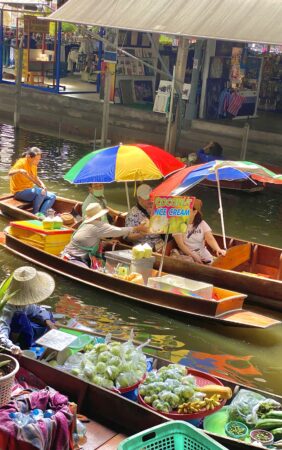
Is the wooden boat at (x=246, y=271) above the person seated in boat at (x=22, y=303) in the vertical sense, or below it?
below

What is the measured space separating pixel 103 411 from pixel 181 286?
3.95 meters

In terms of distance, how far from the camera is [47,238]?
11414 millimetres

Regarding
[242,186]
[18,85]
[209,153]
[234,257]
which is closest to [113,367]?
[234,257]

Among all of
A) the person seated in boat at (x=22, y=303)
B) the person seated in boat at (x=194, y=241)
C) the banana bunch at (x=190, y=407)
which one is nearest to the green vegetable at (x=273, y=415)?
the banana bunch at (x=190, y=407)

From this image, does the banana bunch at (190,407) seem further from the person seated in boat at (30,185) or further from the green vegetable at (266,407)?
the person seated in boat at (30,185)

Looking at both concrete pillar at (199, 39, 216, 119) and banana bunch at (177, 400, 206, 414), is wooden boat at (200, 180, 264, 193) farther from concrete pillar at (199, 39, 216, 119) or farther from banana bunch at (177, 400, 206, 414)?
banana bunch at (177, 400, 206, 414)

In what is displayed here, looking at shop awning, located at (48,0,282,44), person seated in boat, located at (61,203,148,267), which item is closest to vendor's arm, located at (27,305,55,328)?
person seated in boat, located at (61,203,148,267)

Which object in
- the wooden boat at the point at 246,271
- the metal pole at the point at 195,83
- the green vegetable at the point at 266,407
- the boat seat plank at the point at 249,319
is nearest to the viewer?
the green vegetable at the point at 266,407

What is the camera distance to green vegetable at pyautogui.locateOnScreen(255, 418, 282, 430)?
6152 mm

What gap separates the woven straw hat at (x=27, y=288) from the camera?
23.4 ft

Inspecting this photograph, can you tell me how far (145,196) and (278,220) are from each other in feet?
17.9

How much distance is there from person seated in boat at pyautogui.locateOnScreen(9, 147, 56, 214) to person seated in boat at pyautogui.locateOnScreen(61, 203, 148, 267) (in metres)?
2.23

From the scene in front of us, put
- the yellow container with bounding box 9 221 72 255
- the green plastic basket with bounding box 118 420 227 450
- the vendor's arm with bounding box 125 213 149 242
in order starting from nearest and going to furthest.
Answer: the green plastic basket with bounding box 118 420 227 450, the vendor's arm with bounding box 125 213 149 242, the yellow container with bounding box 9 221 72 255

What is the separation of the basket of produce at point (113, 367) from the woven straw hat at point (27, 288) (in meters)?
0.74
